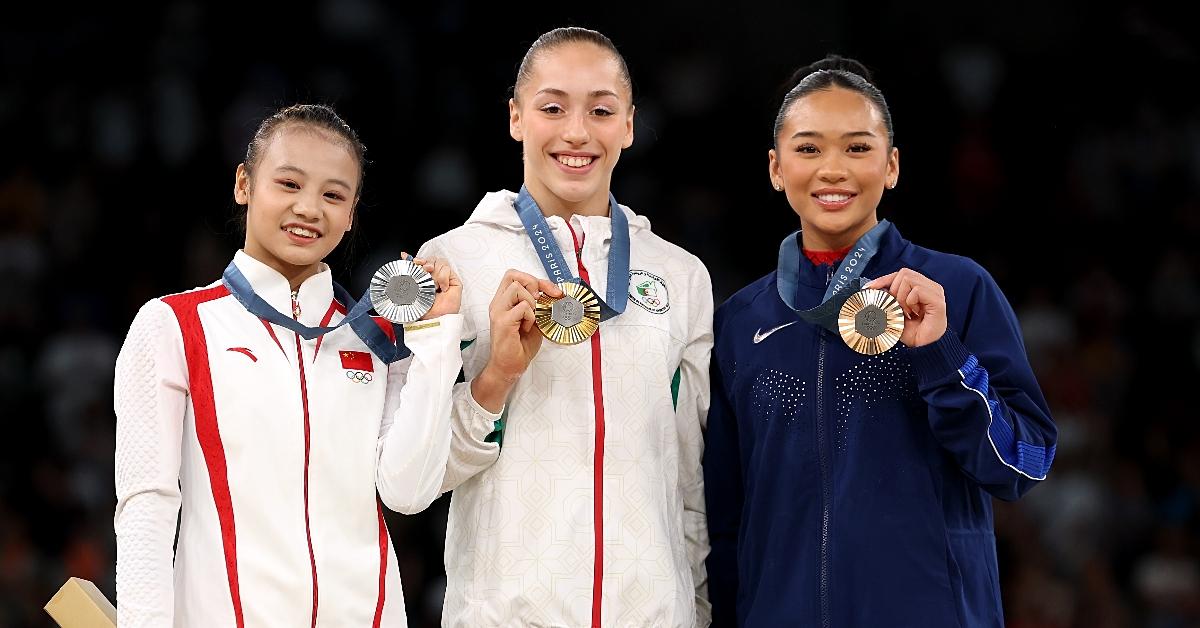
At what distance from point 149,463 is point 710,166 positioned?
527 cm

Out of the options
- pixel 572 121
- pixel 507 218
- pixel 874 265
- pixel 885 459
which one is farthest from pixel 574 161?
pixel 885 459

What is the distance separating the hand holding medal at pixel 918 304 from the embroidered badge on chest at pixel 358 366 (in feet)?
3.27

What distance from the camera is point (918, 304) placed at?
2.75 m

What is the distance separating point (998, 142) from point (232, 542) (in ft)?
18.8

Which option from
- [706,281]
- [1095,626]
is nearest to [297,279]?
[706,281]

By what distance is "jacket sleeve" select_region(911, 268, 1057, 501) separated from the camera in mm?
2748

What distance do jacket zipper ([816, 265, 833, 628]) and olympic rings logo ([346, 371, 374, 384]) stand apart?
0.93 meters

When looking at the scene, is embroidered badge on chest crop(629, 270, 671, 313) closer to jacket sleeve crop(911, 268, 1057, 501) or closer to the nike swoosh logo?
the nike swoosh logo

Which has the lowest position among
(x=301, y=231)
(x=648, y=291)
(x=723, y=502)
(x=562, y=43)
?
(x=723, y=502)

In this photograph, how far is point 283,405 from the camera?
269 cm

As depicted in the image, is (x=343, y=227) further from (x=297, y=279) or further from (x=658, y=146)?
(x=658, y=146)

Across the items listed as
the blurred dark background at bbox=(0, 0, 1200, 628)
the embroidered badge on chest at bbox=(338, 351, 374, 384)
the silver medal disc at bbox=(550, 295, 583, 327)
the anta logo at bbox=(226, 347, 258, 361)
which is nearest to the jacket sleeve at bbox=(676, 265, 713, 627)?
the silver medal disc at bbox=(550, 295, 583, 327)

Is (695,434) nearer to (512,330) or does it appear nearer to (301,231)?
(512,330)

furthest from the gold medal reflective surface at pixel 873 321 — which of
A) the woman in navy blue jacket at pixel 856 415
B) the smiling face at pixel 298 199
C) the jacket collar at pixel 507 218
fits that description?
the smiling face at pixel 298 199
